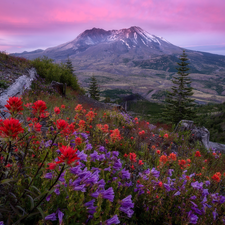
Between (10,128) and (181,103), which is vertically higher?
(10,128)

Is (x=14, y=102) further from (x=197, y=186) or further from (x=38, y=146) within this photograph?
(x=197, y=186)


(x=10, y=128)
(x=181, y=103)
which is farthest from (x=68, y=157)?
(x=181, y=103)

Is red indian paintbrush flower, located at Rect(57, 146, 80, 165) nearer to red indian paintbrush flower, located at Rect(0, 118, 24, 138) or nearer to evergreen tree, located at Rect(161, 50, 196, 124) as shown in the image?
red indian paintbrush flower, located at Rect(0, 118, 24, 138)

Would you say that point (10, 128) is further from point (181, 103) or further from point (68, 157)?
point (181, 103)

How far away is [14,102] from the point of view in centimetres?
137

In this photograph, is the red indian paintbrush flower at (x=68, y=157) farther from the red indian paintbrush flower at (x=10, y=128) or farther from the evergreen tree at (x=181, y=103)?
the evergreen tree at (x=181, y=103)

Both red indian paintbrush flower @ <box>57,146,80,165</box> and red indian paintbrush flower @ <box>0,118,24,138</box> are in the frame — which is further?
red indian paintbrush flower @ <box>0,118,24,138</box>

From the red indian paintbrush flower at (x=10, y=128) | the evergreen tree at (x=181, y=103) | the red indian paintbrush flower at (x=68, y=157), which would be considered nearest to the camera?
the red indian paintbrush flower at (x=68, y=157)


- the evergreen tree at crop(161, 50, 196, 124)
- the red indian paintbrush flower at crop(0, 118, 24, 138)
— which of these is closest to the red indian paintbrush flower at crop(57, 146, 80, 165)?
the red indian paintbrush flower at crop(0, 118, 24, 138)

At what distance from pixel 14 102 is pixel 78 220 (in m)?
1.21

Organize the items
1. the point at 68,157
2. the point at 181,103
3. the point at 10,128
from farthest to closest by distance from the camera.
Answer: the point at 181,103 < the point at 10,128 < the point at 68,157

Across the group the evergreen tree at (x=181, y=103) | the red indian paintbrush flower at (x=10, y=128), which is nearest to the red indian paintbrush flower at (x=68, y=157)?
the red indian paintbrush flower at (x=10, y=128)

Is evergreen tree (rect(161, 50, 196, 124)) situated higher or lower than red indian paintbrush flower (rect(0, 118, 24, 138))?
lower

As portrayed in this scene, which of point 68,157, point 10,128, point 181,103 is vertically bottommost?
point 181,103
